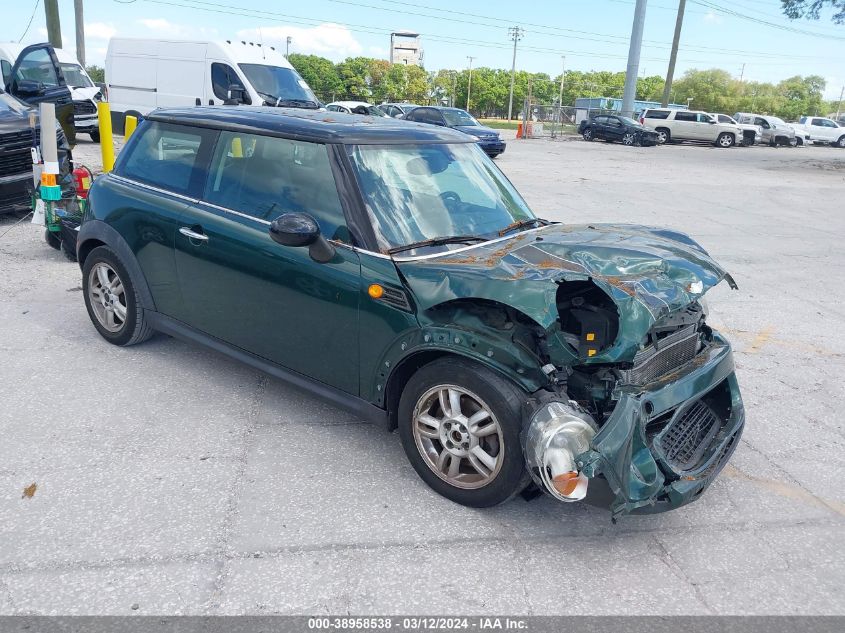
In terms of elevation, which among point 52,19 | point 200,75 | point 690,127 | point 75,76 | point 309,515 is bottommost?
point 309,515

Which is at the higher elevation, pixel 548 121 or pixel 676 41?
pixel 676 41

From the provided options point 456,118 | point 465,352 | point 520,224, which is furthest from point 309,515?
point 456,118

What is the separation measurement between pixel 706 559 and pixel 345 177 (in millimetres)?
2481

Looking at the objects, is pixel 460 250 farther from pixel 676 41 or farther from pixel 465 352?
pixel 676 41

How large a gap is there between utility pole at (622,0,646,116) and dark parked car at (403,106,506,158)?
54.5 ft

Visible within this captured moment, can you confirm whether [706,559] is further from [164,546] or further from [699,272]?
[164,546]

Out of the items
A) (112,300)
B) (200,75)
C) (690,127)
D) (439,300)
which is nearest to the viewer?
(439,300)

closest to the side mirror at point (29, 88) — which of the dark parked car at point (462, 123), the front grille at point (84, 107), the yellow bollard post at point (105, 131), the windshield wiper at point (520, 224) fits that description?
the yellow bollard post at point (105, 131)

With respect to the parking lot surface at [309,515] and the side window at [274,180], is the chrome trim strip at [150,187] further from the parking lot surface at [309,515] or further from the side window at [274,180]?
the parking lot surface at [309,515]

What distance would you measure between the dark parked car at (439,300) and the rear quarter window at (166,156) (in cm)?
2

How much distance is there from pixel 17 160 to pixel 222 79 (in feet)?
26.1

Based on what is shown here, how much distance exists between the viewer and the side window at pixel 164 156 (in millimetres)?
4355

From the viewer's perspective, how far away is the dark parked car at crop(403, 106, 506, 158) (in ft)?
69.7

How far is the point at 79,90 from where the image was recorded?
1836cm
